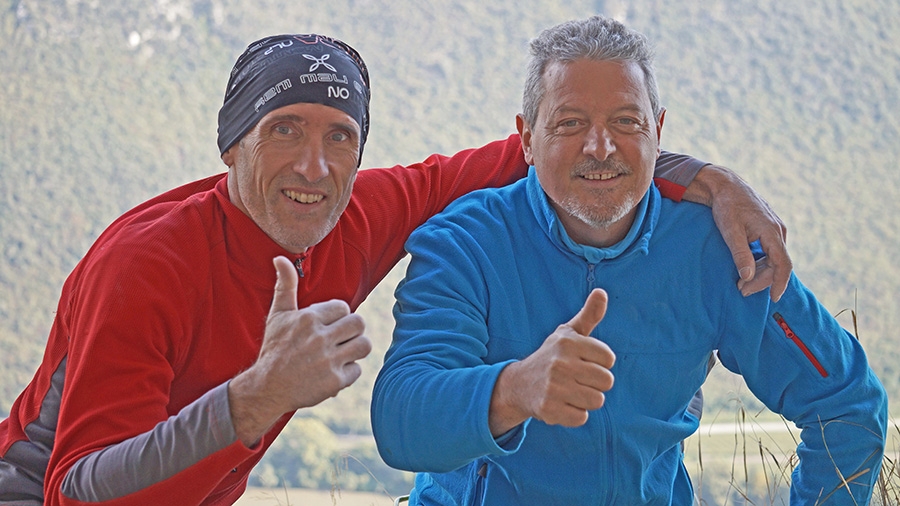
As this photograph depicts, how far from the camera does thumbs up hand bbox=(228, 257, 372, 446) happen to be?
48.1 inches

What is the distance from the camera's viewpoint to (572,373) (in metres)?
1.22

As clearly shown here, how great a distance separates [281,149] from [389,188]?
1.07ft

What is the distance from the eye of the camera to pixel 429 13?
22.1 m

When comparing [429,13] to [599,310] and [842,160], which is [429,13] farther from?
[599,310]

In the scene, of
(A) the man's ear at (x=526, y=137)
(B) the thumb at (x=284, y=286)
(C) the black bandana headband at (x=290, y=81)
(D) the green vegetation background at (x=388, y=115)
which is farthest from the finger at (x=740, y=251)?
(D) the green vegetation background at (x=388, y=115)

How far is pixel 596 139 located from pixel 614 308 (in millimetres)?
322

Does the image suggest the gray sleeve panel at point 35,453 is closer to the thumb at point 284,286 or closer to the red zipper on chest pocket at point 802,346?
the thumb at point 284,286

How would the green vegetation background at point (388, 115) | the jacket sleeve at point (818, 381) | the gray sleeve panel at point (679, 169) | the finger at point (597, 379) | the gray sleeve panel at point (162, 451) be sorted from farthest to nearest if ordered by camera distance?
the green vegetation background at point (388, 115) < the gray sleeve panel at point (679, 169) < the jacket sleeve at point (818, 381) < the gray sleeve panel at point (162, 451) < the finger at point (597, 379)

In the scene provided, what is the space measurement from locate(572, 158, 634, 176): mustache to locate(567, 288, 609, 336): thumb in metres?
0.45

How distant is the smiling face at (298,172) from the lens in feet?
5.26

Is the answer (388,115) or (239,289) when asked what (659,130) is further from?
(388,115)

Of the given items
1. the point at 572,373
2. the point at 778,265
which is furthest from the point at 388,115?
the point at 572,373

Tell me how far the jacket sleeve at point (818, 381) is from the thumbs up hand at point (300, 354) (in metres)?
0.83

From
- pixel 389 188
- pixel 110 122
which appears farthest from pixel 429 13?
pixel 389 188
